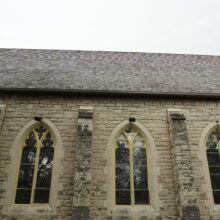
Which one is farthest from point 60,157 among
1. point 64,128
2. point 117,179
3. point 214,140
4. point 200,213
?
point 214,140

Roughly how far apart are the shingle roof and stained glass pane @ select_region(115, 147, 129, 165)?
2248 mm

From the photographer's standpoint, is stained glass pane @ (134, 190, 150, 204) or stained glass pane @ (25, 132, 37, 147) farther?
stained glass pane @ (25, 132, 37, 147)

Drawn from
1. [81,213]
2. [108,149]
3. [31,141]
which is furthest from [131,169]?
[31,141]

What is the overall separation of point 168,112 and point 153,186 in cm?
283

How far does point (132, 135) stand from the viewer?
28.3ft

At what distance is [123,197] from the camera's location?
7.62 metres

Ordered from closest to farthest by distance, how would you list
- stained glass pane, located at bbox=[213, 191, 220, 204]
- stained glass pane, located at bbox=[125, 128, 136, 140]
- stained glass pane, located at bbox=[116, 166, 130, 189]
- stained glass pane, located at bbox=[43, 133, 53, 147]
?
1. stained glass pane, located at bbox=[213, 191, 220, 204]
2. stained glass pane, located at bbox=[116, 166, 130, 189]
3. stained glass pane, located at bbox=[43, 133, 53, 147]
4. stained glass pane, located at bbox=[125, 128, 136, 140]

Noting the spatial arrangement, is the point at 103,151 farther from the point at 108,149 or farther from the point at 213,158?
the point at 213,158

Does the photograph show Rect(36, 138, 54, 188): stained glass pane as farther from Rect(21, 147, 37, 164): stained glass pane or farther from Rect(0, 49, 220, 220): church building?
Rect(21, 147, 37, 164): stained glass pane

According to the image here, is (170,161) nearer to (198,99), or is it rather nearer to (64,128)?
(198,99)

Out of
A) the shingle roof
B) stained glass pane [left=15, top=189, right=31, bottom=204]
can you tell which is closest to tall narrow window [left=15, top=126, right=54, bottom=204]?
stained glass pane [left=15, top=189, right=31, bottom=204]

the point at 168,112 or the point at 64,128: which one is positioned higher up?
the point at 168,112

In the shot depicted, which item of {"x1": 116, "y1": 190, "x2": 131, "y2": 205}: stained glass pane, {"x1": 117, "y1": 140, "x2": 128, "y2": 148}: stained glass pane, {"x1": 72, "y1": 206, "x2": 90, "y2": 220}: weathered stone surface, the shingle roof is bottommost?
{"x1": 72, "y1": 206, "x2": 90, "y2": 220}: weathered stone surface

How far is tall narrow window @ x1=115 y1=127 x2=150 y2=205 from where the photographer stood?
7.65 m
